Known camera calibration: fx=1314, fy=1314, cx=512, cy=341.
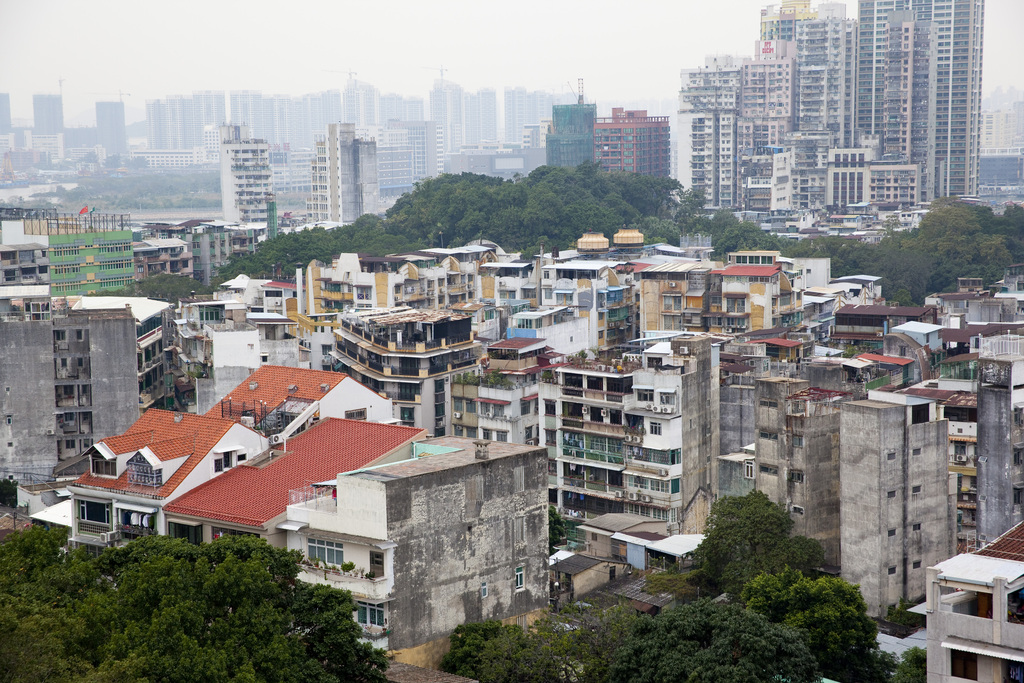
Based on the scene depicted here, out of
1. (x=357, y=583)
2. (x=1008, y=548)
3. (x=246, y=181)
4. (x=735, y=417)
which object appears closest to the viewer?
(x=1008, y=548)

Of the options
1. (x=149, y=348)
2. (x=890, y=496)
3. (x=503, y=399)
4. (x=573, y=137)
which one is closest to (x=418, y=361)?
(x=503, y=399)

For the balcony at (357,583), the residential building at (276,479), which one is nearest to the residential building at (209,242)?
the residential building at (276,479)

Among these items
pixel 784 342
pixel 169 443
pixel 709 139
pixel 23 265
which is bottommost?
pixel 784 342

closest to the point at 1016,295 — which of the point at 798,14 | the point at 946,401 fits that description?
the point at 946,401

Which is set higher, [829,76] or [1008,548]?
[829,76]

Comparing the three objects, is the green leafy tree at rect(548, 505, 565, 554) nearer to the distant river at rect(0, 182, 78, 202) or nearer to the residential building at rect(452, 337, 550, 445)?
the residential building at rect(452, 337, 550, 445)

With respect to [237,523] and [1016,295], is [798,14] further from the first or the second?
[237,523]

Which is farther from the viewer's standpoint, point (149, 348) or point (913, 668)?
point (149, 348)

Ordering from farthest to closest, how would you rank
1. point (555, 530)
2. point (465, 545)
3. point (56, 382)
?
point (56, 382) → point (555, 530) → point (465, 545)

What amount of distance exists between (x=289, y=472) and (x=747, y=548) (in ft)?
26.0

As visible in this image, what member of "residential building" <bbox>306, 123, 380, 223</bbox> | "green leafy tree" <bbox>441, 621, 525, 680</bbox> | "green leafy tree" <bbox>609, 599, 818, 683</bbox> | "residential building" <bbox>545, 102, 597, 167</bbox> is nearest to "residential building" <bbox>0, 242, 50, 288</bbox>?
"green leafy tree" <bbox>441, 621, 525, 680</bbox>

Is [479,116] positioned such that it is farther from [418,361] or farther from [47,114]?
[418,361]

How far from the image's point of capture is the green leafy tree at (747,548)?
21.3 metres

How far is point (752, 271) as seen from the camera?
3841cm
